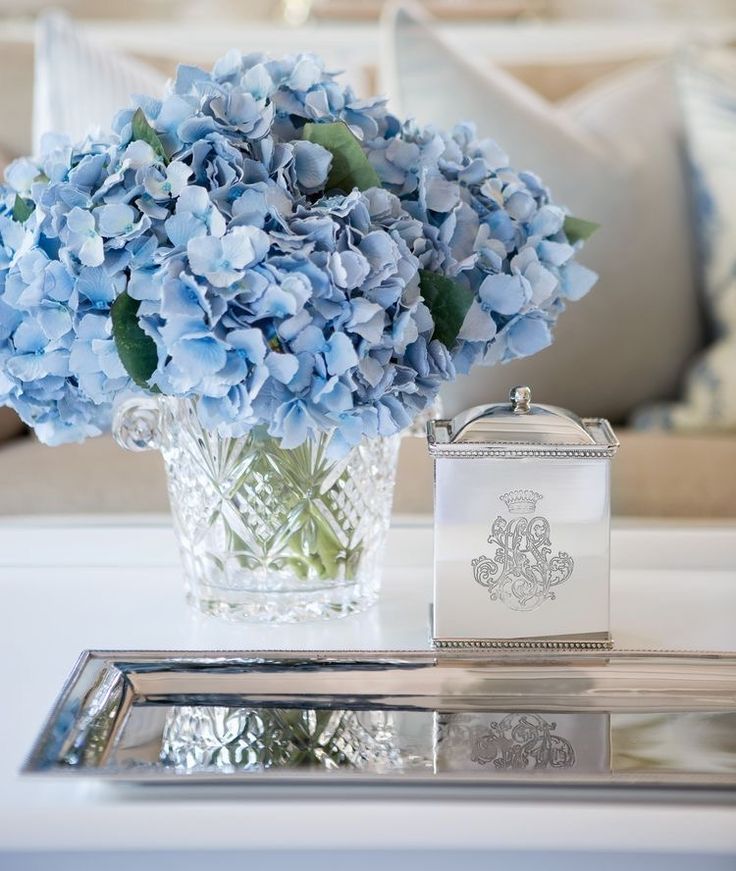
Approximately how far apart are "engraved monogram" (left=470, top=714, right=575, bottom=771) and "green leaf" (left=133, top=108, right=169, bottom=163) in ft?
1.21

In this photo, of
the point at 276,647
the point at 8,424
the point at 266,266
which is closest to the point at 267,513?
the point at 276,647

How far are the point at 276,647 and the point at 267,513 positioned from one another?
9 centimetres

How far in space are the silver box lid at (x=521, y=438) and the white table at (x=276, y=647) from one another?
0.49 feet

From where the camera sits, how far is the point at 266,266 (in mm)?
604

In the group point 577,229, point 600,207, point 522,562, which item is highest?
point 600,207

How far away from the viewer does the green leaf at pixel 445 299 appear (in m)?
0.69

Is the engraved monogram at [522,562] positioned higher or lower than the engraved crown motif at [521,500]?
lower

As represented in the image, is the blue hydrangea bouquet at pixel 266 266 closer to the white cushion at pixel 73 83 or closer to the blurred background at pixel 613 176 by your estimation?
the blurred background at pixel 613 176

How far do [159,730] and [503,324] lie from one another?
32cm

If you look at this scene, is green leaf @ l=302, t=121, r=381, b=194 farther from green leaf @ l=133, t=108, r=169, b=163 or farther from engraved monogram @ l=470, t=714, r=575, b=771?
engraved monogram @ l=470, t=714, r=575, b=771

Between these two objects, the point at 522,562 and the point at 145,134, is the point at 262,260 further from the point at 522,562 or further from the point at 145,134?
the point at 522,562

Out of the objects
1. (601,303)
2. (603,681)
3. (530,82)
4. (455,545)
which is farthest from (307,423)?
(530,82)

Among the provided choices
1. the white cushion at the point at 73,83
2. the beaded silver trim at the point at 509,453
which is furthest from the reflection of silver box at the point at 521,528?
the white cushion at the point at 73,83

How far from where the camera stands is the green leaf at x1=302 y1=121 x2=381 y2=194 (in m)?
0.67
